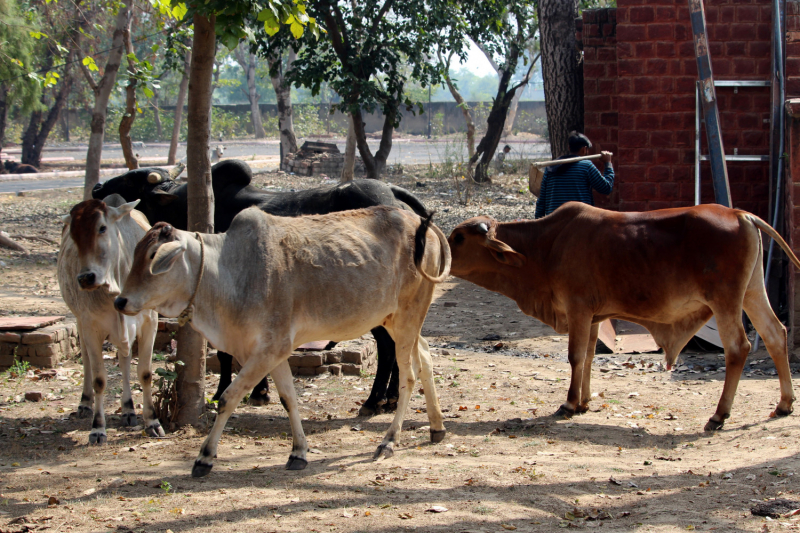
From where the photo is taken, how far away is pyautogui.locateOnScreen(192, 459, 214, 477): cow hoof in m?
4.23

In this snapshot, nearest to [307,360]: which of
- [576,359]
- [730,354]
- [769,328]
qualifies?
[576,359]

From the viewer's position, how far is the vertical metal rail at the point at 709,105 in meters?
7.74

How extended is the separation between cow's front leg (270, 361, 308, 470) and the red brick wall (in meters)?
5.42

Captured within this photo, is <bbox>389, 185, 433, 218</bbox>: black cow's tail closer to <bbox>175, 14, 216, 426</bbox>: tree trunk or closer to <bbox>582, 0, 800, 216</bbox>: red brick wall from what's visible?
<bbox>175, 14, 216, 426</bbox>: tree trunk

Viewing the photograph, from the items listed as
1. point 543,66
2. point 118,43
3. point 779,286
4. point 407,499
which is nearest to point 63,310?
point 118,43

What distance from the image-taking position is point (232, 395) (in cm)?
423

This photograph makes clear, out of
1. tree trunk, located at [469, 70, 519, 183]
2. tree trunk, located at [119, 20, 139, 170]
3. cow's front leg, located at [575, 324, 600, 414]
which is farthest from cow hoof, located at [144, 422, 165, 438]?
tree trunk, located at [469, 70, 519, 183]

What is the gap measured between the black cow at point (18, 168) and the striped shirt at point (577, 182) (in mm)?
20977

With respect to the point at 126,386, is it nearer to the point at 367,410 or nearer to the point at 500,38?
the point at 367,410

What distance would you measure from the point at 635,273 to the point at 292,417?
2.64m

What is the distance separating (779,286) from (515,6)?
833cm

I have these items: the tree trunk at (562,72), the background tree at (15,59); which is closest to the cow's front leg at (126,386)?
the tree trunk at (562,72)

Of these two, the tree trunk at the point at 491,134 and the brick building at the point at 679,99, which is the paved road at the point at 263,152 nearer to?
the tree trunk at the point at 491,134

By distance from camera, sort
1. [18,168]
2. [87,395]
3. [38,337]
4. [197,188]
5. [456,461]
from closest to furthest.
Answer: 1. [456,461]
2. [197,188]
3. [87,395]
4. [38,337]
5. [18,168]
